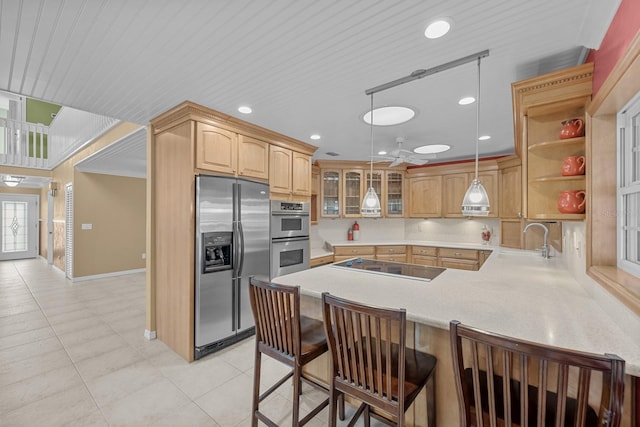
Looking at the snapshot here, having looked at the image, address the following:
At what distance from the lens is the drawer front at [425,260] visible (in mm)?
4758

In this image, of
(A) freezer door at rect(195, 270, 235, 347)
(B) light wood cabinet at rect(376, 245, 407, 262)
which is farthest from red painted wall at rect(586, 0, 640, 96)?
(B) light wood cabinet at rect(376, 245, 407, 262)

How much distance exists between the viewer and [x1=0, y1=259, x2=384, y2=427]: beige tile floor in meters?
1.92

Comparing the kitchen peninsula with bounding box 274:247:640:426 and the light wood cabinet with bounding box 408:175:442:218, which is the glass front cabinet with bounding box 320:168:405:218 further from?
the kitchen peninsula with bounding box 274:247:640:426

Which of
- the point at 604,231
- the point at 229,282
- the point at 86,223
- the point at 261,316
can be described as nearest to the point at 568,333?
the point at 604,231

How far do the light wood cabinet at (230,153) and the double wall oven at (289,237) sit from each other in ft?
1.67

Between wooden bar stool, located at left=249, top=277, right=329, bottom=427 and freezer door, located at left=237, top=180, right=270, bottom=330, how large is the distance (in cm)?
131

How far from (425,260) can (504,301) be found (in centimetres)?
333

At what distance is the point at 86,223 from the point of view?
5.70 metres

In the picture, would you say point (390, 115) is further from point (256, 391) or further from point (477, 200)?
point (256, 391)

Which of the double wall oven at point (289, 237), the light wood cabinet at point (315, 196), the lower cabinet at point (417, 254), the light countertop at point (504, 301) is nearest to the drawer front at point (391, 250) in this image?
the lower cabinet at point (417, 254)

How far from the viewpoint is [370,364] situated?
1256 mm

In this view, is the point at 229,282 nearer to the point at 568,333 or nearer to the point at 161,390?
the point at 161,390

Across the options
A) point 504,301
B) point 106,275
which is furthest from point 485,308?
point 106,275

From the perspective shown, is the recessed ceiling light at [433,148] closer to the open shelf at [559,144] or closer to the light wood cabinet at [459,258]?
the light wood cabinet at [459,258]
